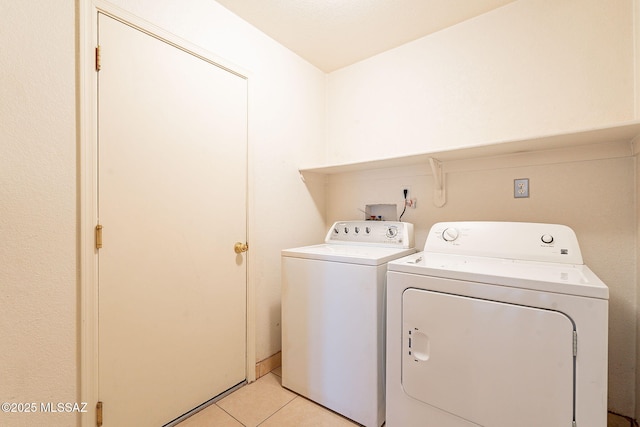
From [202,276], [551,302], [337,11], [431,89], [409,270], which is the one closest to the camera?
[551,302]

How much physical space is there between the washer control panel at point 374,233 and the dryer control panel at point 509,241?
185mm

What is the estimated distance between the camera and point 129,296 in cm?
124

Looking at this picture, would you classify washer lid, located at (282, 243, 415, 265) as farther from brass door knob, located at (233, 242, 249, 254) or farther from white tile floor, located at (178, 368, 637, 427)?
white tile floor, located at (178, 368, 637, 427)

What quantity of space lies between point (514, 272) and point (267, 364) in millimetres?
1601

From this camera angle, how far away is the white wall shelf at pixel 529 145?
1.18m

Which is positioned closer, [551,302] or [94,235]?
[551,302]

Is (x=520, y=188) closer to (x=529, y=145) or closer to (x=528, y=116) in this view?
(x=529, y=145)

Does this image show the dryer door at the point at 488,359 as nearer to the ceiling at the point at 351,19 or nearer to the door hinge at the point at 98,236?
the door hinge at the point at 98,236

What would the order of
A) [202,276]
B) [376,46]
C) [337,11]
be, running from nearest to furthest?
[202,276] < [337,11] < [376,46]

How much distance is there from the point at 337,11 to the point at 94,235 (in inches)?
70.8

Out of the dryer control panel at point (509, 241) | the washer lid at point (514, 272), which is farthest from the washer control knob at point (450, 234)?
the washer lid at point (514, 272)

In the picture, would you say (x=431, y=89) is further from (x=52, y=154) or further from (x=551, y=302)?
(x=52, y=154)

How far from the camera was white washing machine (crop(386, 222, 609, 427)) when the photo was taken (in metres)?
0.88

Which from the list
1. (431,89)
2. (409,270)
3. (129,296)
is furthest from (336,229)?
(129,296)
